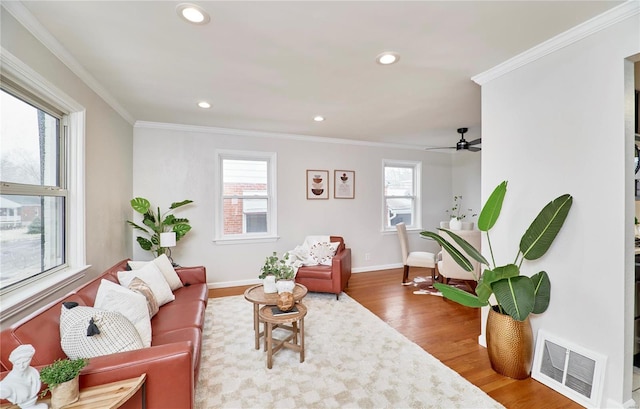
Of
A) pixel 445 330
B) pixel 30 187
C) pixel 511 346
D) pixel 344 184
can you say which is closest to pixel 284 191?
pixel 344 184

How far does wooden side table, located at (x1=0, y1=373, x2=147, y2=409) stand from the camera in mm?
1088

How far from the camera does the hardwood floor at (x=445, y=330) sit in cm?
192

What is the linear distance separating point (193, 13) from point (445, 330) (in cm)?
345

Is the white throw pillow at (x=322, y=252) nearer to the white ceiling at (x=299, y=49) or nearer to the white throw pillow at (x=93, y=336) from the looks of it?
the white ceiling at (x=299, y=49)

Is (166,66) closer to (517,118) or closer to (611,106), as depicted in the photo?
(517,118)

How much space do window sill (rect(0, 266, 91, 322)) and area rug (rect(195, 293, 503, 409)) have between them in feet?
3.88

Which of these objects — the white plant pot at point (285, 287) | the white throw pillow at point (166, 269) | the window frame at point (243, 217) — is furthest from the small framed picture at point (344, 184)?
the white throw pillow at point (166, 269)

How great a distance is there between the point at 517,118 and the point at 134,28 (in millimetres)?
2893

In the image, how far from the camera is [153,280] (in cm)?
246

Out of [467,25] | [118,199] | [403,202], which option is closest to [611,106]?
[467,25]

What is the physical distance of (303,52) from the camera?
2.09 m

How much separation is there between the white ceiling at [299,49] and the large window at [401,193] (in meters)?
2.20

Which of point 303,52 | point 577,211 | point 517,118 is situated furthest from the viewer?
point 517,118

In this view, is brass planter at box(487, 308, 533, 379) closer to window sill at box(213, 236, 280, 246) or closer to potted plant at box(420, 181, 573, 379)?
potted plant at box(420, 181, 573, 379)
